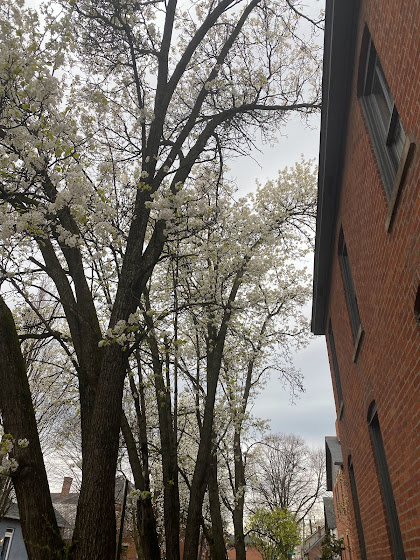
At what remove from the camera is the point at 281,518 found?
22547 mm

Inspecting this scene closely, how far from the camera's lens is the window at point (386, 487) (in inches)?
230

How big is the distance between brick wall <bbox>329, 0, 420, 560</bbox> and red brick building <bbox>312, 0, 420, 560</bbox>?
0.5 inches

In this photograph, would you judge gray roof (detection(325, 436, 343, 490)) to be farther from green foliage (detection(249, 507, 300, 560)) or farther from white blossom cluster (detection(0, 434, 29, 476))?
white blossom cluster (detection(0, 434, 29, 476))

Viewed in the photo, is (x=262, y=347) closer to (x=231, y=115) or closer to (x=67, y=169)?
(x=231, y=115)

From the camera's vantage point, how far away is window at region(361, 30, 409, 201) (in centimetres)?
450

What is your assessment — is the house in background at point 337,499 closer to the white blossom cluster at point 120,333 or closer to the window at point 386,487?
the window at point 386,487

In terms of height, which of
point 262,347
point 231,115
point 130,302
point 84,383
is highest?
point 231,115

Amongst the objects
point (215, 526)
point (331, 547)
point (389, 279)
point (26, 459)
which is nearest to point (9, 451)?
point (26, 459)

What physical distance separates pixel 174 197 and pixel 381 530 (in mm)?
5711

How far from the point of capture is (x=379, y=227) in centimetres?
491

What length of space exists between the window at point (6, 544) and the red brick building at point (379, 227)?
20.6 m

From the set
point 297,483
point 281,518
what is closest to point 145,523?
point 281,518

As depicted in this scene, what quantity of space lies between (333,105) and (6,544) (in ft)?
82.4

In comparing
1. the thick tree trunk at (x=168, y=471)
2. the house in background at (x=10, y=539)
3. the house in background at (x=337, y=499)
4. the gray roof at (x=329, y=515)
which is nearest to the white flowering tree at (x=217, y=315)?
the thick tree trunk at (x=168, y=471)
